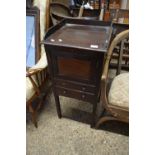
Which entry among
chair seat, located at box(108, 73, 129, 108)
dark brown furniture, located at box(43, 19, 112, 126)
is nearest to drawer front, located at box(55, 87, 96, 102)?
dark brown furniture, located at box(43, 19, 112, 126)

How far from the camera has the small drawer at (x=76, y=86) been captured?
1.36 meters

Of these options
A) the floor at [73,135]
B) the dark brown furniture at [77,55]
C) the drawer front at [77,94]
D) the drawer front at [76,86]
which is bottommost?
the floor at [73,135]

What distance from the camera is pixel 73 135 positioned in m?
1.57

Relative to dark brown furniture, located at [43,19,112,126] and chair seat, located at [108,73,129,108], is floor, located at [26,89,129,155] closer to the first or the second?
dark brown furniture, located at [43,19,112,126]

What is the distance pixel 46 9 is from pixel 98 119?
109 cm

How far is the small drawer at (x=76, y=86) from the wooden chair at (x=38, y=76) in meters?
0.17

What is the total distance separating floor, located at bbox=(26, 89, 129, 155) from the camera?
1.45 metres

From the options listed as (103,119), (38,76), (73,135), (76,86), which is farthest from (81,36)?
(73,135)

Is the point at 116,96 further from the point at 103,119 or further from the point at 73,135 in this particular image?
the point at 73,135

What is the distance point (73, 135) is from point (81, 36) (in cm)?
83

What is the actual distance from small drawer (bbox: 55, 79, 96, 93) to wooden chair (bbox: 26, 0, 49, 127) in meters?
0.17

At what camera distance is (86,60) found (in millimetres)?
1235

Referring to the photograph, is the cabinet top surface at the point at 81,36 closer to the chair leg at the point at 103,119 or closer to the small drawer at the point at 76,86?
the small drawer at the point at 76,86

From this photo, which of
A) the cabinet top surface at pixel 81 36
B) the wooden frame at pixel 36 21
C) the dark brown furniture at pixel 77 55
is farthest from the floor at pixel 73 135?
the cabinet top surface at pixel 81 36
